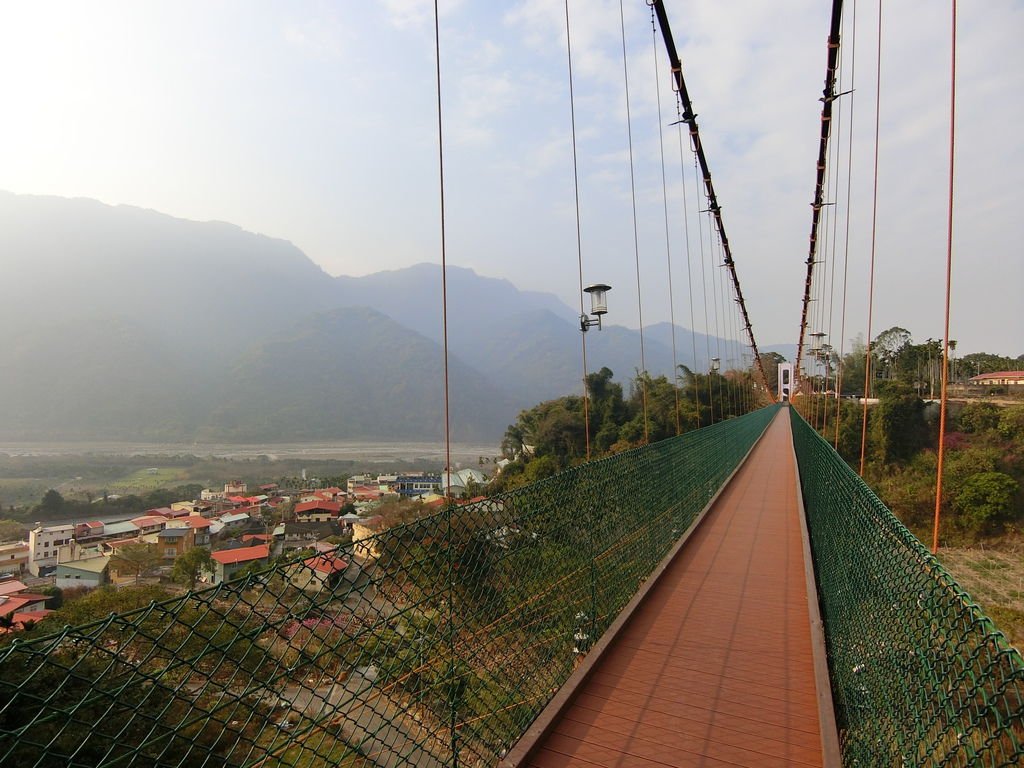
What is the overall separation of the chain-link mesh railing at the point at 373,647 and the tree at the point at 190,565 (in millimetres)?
9804

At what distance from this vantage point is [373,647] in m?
1.31

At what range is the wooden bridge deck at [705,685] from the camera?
1.74 meters

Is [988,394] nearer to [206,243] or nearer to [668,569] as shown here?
[668,569]

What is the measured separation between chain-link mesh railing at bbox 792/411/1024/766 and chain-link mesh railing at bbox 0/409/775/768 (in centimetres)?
105

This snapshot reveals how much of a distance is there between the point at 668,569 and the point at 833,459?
1.26 m

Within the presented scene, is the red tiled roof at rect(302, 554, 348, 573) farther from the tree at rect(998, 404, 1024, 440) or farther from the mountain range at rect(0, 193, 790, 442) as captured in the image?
the mountain range at rect(0, 193, 790, 442)

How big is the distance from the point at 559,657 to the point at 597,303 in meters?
4.21

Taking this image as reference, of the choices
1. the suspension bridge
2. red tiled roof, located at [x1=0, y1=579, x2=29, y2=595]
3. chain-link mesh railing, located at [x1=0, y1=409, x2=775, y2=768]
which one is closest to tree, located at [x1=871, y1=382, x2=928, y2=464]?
the suspension bridge

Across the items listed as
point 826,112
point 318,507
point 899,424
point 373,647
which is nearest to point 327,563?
point 373,647

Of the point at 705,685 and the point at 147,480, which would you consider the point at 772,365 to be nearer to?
the point at 147,480

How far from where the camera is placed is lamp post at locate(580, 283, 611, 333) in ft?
19.0

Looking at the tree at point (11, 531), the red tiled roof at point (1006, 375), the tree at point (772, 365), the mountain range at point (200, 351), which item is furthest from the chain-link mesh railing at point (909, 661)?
the tree at point (772, 365)

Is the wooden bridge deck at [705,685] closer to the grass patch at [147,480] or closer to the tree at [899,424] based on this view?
the tree at [899,424]

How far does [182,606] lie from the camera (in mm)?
881
